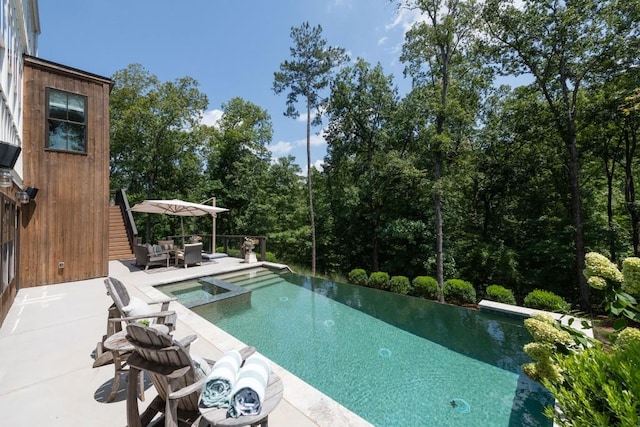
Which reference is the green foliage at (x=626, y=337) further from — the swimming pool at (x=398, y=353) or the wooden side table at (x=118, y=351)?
the wooden side table at (x=118, y=351)

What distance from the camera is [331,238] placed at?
16.5 m

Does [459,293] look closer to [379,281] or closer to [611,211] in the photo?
[379,281]

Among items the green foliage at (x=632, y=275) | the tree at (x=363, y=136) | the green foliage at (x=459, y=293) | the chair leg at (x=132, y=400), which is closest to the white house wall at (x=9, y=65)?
the chair leg at (x=132, y=400)

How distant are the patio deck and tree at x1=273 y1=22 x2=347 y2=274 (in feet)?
30.1

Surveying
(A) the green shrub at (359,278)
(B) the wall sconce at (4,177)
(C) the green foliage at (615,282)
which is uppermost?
(B) the wall sconce at (4,177)

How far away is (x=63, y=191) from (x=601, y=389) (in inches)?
372

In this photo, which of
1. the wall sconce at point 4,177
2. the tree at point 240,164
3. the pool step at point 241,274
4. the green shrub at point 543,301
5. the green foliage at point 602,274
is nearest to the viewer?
the green foliage at point 602,274

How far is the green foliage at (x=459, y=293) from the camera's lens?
27.2 feet

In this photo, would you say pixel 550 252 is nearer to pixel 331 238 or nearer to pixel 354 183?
pixel 354 183

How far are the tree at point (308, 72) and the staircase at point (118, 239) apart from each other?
7889 mm

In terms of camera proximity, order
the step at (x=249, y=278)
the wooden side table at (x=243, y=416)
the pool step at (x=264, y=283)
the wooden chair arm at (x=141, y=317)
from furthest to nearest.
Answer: the step at (x=249, y=278), the pool step at (x=264, y=283), the wooden chair arm at (x=141, y=317), the wooden side table at (x=243, y=416)

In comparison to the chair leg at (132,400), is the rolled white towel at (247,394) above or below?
above

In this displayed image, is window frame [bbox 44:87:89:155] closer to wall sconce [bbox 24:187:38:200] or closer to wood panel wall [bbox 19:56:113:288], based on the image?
wood panel wall [bbox 19:56:113:288]

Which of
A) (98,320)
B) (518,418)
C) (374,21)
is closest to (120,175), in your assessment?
(98,320)
